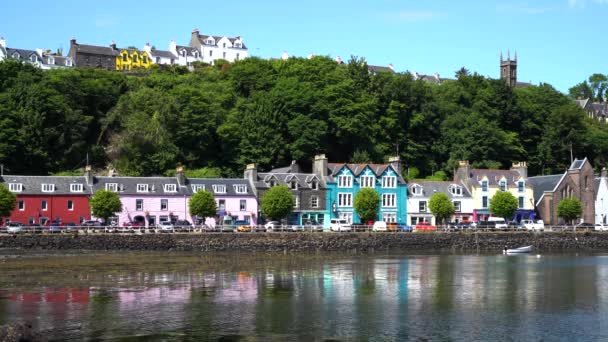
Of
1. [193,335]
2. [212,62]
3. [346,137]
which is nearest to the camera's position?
[193,335]

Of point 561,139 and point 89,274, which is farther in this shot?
point 561,139

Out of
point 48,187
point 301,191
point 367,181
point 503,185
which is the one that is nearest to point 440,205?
point 367,181

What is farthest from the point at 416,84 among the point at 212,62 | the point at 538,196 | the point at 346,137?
the point at 212,62

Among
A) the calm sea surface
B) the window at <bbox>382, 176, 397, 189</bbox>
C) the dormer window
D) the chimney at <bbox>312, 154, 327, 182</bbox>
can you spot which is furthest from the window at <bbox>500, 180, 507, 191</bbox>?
the dormer window

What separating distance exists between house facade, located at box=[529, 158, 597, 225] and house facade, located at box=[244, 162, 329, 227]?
81.7 feet

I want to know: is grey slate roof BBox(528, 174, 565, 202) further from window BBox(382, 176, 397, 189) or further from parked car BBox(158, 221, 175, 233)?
parked car BBox(158, 221, 175, 233)

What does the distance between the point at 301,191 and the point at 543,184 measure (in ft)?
94.1

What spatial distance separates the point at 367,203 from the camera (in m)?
83.7

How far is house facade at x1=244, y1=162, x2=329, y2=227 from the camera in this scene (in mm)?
84000

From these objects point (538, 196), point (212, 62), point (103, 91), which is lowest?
point (538, 196)

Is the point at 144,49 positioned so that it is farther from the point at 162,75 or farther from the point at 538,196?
the point at 538,196

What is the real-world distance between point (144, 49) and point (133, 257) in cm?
8573

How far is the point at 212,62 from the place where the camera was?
14375 cm

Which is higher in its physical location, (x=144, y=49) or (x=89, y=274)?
(x=144, y=49)
